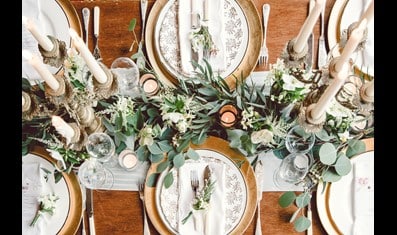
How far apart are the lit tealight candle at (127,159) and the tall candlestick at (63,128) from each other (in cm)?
22

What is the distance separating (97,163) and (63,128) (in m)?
0.30

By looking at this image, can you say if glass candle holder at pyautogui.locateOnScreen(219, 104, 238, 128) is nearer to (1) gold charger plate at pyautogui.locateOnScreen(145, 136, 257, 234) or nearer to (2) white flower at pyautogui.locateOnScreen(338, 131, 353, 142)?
(1) gold charger plate at pyautogui.locateOnScreen(145, 136, 257, 234)

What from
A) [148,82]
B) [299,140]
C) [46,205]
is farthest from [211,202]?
[46,205]

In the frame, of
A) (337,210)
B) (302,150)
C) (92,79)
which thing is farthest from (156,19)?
(337,210)

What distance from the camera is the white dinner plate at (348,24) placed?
4.98ft

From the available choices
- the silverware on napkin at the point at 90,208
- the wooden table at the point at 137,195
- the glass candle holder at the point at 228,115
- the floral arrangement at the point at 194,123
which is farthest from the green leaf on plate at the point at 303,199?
the silverware on napkin at the point at 90,208

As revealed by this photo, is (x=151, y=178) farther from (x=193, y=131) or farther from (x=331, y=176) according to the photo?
(x=331, y=176)

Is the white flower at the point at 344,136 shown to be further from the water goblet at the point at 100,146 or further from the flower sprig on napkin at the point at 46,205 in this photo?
the flower sprig on napkin at the point at 46,205

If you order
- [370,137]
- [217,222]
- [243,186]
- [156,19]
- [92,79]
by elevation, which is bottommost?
[217,222]

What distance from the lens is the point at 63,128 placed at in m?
1.27

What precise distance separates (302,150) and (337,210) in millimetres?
269

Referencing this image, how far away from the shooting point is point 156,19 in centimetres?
158
